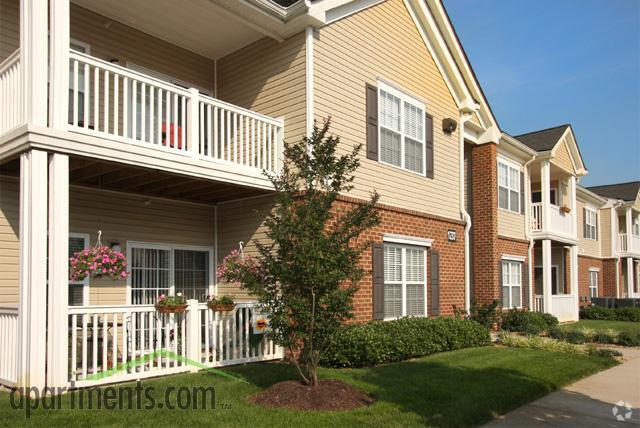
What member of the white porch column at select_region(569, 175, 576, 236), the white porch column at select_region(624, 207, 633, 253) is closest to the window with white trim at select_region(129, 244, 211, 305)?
the white porch column at select_region(569, 175, 576, 236)

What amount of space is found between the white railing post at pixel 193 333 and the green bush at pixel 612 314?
70.1 feet

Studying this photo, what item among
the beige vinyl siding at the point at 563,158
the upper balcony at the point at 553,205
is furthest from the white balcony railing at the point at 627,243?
the beige vinyl siding at the point at 563,158

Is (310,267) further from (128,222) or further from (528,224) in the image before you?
(528,224)

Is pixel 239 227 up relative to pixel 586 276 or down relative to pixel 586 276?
up

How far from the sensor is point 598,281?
31469mm

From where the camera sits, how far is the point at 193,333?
9.39m

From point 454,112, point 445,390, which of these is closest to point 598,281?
point 454,112

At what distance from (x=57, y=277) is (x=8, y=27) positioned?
4794 mm

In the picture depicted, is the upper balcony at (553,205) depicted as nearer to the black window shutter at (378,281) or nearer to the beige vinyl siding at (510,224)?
the beige vinyl siding at (510,224)

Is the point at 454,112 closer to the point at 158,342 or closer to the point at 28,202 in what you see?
the point at 158,342

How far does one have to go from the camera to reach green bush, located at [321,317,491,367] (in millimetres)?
10445

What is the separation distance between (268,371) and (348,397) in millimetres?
2309

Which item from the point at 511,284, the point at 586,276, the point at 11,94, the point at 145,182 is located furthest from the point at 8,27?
the point at 586,276

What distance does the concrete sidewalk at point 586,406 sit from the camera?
23.6ft
